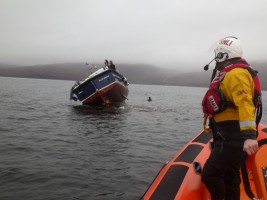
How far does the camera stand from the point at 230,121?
11.6 ft

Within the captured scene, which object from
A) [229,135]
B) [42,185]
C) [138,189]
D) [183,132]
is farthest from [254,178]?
[183,132]

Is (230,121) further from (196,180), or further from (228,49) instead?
(196,180)

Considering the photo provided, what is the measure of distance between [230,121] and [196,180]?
3.60ft

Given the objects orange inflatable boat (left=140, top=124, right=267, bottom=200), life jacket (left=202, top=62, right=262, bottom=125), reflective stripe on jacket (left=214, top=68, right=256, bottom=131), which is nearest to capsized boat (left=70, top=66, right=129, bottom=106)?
orange inflatable boat (left=140, top=124, right=267, bottom=200)

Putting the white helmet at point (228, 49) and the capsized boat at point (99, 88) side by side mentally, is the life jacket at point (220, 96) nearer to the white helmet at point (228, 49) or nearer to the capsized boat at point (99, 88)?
the white helmet at point (228, 49)

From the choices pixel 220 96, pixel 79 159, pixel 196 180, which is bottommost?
pixel 79 159

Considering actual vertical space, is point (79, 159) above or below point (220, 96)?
below

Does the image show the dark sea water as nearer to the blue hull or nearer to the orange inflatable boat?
the orange inflatable boat

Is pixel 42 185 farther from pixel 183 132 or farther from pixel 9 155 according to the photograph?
pixel 183 132

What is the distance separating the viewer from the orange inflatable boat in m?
3.96

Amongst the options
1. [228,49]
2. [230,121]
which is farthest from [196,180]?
[228,49]

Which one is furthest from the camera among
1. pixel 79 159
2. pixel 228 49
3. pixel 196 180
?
pixel 79 159

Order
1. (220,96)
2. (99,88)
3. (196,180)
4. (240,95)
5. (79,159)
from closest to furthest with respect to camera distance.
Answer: (240,95), (220,96), (196,180), (79,159), (99,88)

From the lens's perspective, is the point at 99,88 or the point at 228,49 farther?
the point at 99,88
